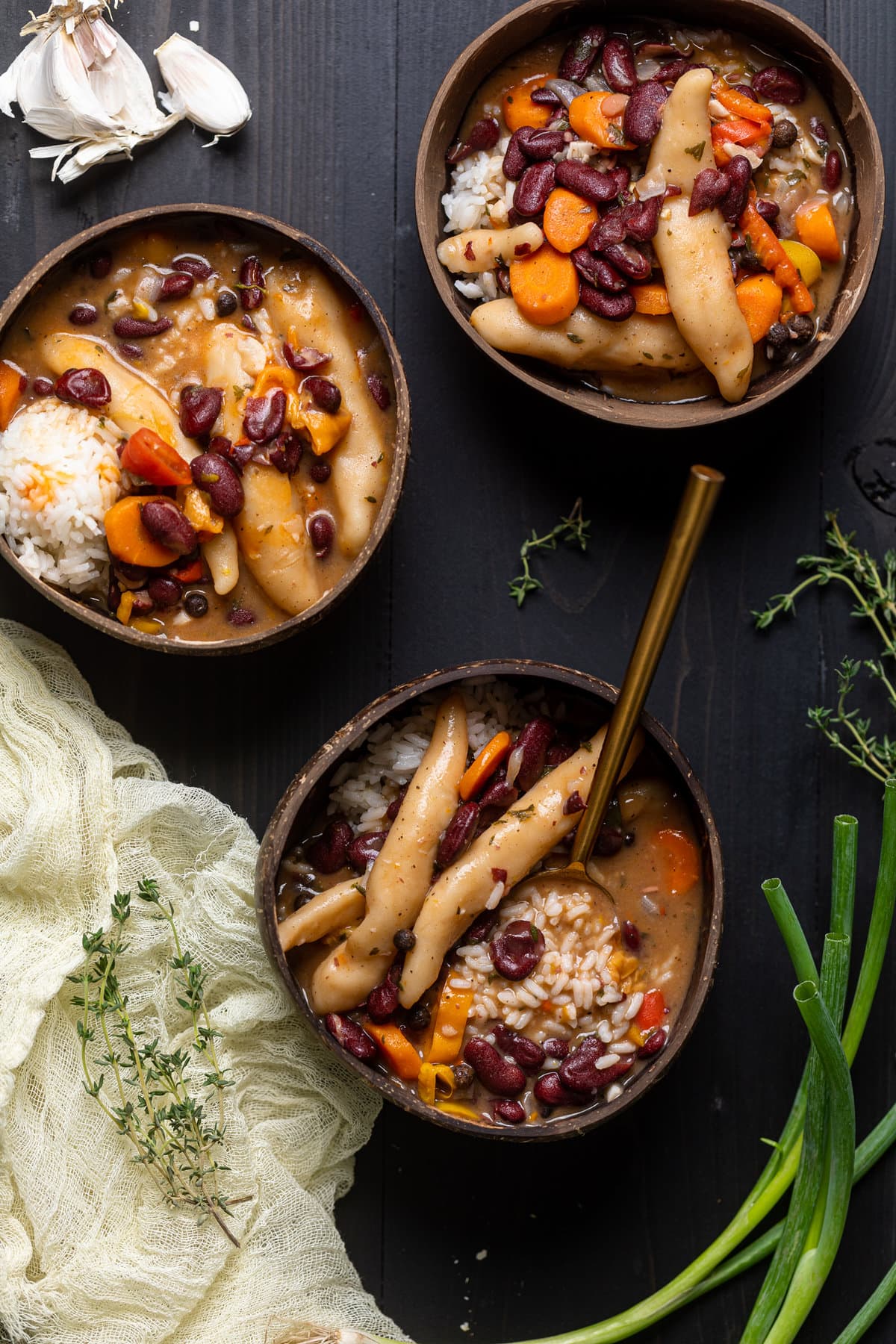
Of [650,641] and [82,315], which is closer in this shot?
[650,641]

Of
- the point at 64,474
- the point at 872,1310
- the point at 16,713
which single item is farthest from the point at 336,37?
the point at 872,1310

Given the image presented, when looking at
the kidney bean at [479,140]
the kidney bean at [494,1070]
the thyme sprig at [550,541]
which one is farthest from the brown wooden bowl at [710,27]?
the kidney bean at [494,1070]

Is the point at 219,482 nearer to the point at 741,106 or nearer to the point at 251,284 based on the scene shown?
the point at 251,284

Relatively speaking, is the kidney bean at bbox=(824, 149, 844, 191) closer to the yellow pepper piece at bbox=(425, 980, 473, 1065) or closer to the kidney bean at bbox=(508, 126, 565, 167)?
the kidney bean at bbox=(508, 126, 565, 167)

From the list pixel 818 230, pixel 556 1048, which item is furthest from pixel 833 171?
pixel 556 1048

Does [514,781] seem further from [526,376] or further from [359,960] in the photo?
[526,376]

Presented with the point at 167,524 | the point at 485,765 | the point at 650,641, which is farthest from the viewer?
the point at 485,765

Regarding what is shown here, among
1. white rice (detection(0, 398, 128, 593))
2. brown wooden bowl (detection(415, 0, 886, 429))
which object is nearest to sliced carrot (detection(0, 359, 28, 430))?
white rice (detection(0, 398, 128, 593))
